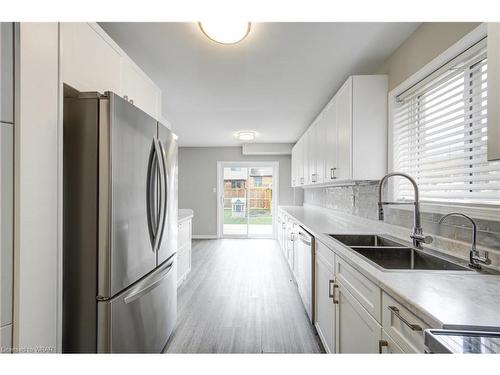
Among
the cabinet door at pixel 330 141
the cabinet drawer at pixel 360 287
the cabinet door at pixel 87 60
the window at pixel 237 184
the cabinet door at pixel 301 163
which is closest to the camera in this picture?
the cabinet drawer at pixel 360 287

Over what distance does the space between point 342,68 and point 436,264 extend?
1.86 m

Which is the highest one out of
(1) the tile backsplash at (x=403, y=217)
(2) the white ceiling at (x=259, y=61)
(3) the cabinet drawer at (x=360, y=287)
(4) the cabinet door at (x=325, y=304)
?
(2) the white ceiling at (x=259, y=61)

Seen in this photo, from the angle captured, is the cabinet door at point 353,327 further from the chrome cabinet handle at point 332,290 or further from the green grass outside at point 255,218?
the green grass outside at point 255,218

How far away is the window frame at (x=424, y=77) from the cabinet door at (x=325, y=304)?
802 mm

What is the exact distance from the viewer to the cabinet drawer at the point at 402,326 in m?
0.78

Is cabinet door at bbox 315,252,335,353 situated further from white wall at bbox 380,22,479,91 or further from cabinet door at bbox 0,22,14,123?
cabinet door at bbox 0,22,14,123

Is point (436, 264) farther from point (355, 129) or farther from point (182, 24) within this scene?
point (182, 24)

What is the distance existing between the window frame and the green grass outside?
457 cm

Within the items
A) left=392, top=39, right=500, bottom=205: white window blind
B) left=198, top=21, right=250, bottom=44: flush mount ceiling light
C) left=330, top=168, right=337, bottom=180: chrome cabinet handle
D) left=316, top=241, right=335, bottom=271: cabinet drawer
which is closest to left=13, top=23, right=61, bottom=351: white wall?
Answer: left=198, top=21, right=250, bottom=44: flush mount ceiling light

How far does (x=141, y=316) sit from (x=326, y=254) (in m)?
1.31

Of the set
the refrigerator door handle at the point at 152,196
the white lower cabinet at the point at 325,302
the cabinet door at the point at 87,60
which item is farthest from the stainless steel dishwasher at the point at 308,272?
the cabinet door at the point at 87,60

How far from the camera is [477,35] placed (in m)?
1.24

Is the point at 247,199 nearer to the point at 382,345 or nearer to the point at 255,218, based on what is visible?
the point at 255,218
